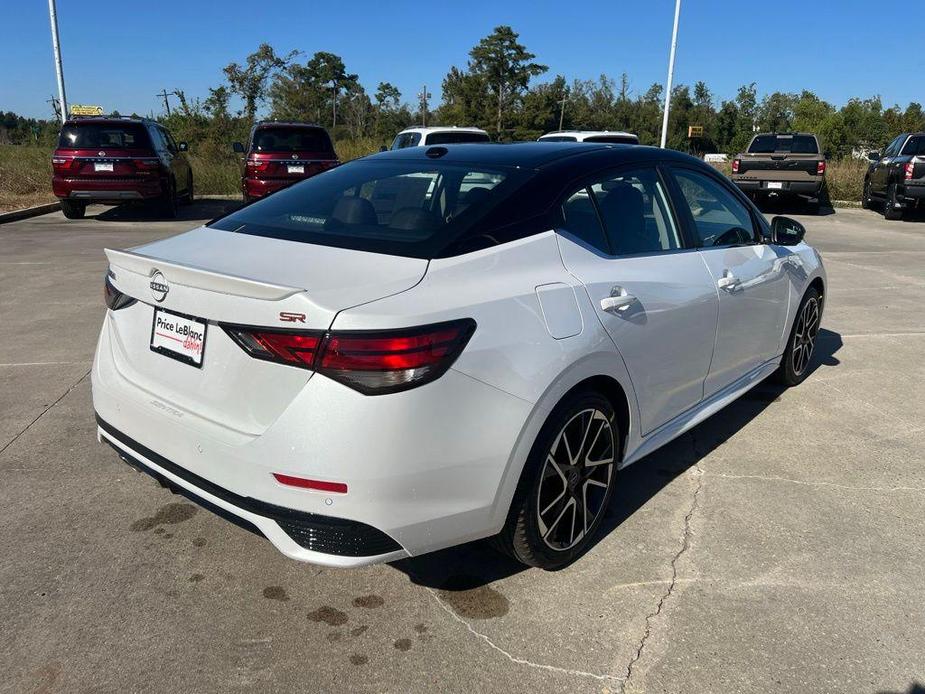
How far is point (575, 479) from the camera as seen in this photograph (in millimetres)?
2854

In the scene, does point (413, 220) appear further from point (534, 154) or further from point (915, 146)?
point (915, 146)

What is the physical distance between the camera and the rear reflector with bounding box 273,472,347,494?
84.4 inches

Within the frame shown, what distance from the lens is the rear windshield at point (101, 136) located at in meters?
13.0

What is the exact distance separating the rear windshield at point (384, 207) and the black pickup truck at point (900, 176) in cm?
1567

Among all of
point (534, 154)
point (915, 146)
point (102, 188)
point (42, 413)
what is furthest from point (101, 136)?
point (915, 146)

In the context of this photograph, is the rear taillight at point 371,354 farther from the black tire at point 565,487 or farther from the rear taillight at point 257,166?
the rear taillight at point 257,166

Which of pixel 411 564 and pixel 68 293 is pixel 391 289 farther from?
pixel 68 293

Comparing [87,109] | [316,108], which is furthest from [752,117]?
[87,109]

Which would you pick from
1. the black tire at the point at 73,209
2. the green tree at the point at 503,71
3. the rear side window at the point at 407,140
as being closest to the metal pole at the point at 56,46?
the black tire at the point at 73,209

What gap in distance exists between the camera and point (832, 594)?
2787mm

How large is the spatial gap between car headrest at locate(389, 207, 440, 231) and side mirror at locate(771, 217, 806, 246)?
2537 mm

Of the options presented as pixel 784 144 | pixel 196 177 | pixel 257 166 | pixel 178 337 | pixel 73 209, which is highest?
pixel 784 144

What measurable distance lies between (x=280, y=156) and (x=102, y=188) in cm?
322

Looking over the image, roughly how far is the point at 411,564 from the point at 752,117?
8868 cm
